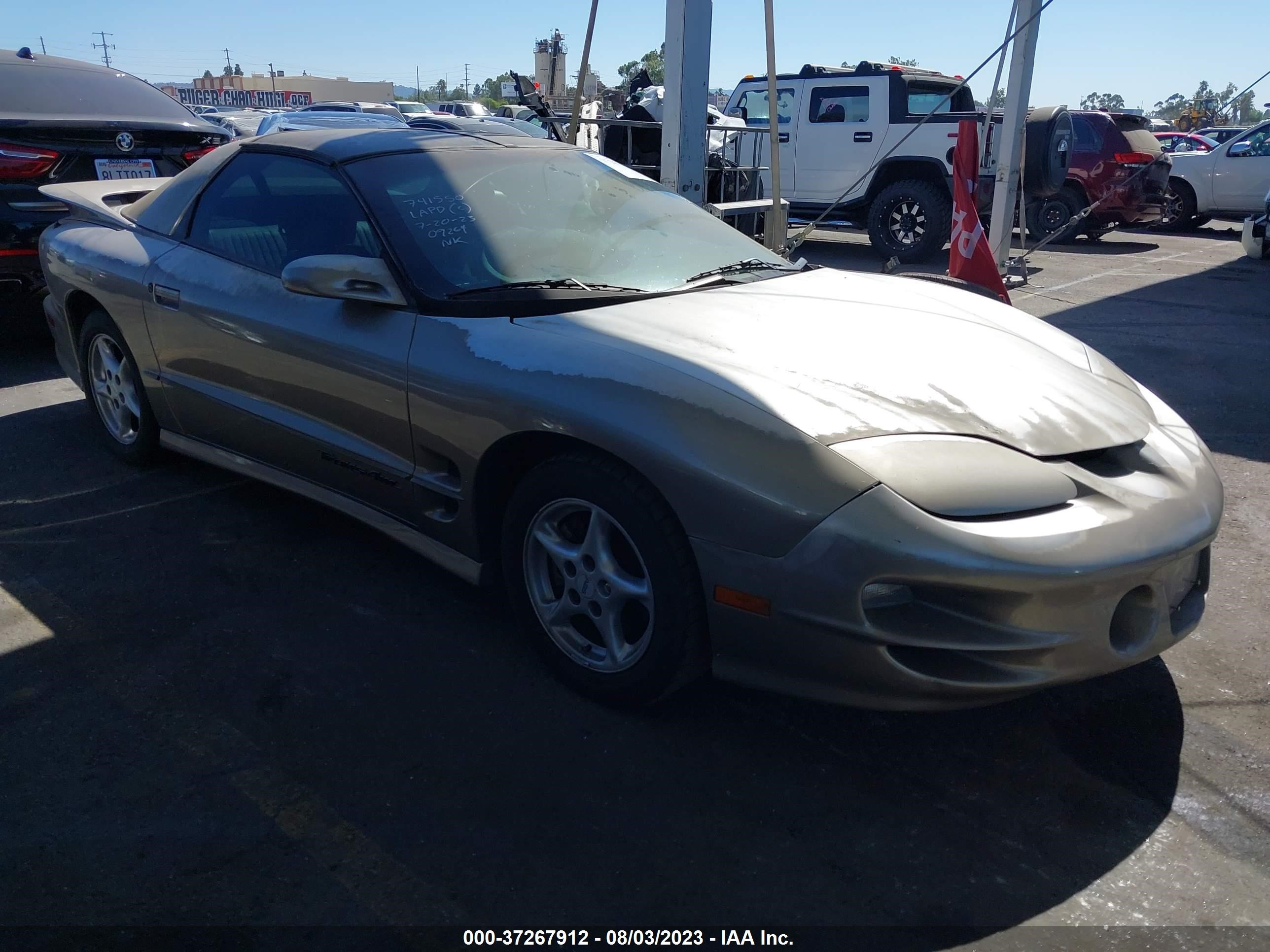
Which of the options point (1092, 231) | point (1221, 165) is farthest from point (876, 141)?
point (1221, 165)

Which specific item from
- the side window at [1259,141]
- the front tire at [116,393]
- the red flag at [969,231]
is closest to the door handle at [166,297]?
the front tire at [116,393]

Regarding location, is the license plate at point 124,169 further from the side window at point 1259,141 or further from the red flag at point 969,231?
the side window at point 1259,141

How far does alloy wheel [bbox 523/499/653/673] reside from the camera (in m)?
2.52

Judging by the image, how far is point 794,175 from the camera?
41.2ft

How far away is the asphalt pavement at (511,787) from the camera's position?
1.99 meters

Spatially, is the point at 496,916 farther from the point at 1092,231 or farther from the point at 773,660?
the point at 1092,231

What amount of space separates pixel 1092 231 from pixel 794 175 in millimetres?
4477

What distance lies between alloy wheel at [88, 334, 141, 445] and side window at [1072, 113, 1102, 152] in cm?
1216

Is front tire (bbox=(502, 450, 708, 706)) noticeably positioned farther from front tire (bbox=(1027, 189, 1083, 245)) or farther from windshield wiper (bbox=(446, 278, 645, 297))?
front tire (bbox=(1027, 189, 1083, 245))

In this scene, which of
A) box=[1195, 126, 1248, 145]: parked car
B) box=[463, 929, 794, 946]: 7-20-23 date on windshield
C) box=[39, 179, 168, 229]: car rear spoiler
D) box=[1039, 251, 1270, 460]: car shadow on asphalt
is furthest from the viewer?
box=[1195, 126, 1248, 145]: parked car

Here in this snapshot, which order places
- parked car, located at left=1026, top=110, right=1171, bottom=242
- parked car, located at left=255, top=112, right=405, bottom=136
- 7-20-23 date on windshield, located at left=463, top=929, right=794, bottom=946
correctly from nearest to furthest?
7-20-23 date on windshield, located at left=463, top=929, right=794, bottom=946 → parked car, located at left=255, top=112, right=405, bottom=136 → parked car, located at left=1026, top=110, right=1171, bottom=242

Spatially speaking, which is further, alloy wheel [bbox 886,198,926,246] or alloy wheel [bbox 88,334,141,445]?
alloy wheel [bbox 886,198,926,246]

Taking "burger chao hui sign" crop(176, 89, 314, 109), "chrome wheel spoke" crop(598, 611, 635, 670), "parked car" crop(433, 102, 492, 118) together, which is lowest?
"chrome wheel spoke" crop(598, 611, 635, 670)

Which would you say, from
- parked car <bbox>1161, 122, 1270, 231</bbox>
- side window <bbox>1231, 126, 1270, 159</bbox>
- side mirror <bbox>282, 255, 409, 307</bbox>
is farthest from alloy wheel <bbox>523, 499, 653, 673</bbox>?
side window <bbox>1231, 126, 1270, 159</bbox>
